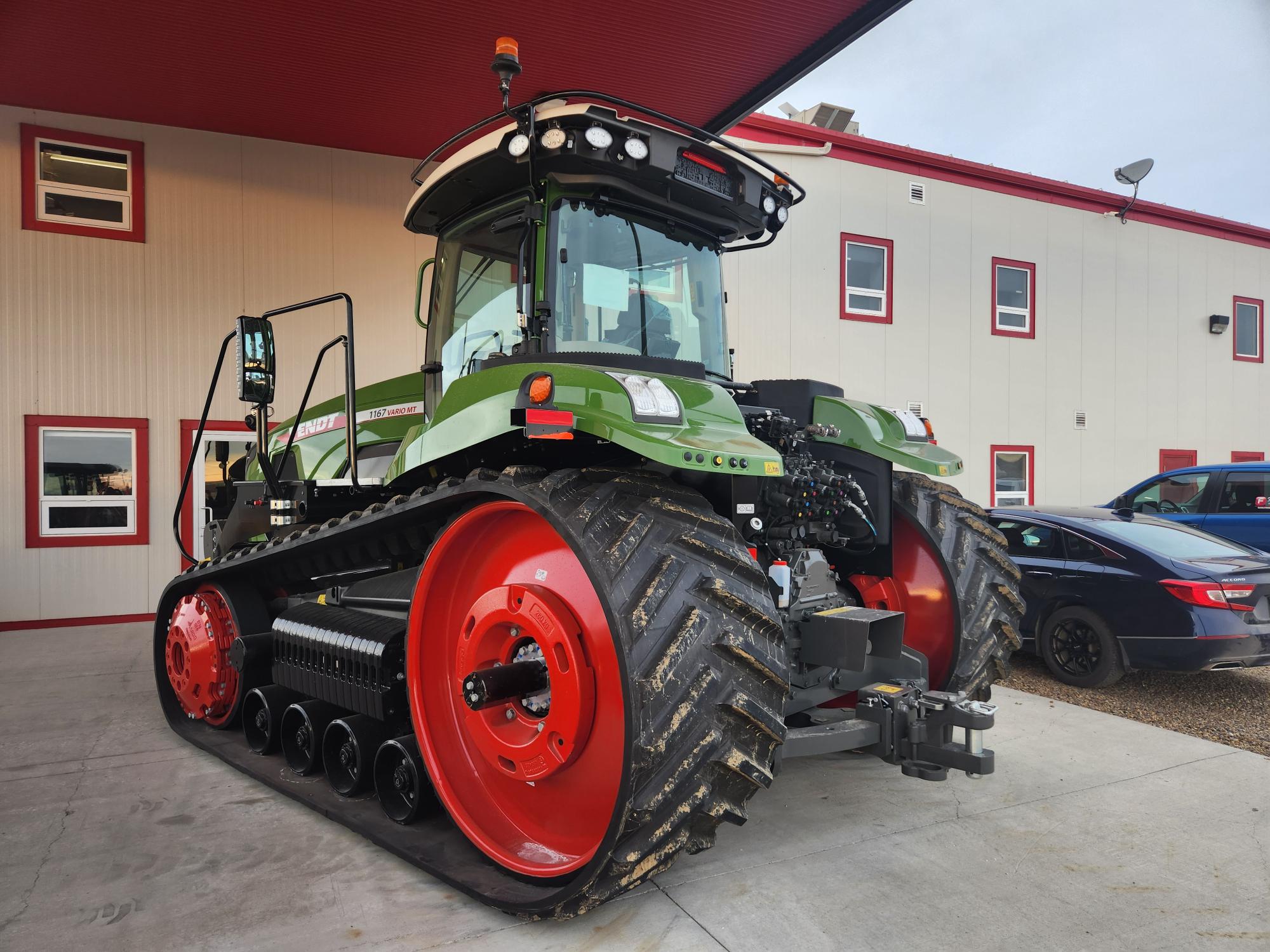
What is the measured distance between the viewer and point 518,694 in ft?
9.50

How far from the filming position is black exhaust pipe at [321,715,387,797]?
3.79 meters

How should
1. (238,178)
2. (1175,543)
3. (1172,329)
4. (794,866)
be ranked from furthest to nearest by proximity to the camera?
(1172,329), (238,178), (1175,543), (794,866)

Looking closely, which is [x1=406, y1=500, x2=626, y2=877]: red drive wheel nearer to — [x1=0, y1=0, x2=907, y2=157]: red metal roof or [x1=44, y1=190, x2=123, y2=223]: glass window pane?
[x1=0, y1=0, x2=907, y2=157]: red metal roof

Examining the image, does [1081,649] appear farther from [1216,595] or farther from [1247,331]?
[1247,331]

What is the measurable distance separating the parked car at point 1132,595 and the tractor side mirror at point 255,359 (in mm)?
5764

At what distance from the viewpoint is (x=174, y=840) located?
A: 11.5 ft

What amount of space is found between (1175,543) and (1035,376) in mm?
8320

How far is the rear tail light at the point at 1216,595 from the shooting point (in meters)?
5.61

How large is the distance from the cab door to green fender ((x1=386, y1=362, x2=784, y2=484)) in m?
7.92

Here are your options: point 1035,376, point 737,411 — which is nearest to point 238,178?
point 737,411

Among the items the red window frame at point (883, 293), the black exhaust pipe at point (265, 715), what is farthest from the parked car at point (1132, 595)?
the red window frame at point (883, 293)

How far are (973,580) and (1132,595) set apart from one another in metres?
2.75

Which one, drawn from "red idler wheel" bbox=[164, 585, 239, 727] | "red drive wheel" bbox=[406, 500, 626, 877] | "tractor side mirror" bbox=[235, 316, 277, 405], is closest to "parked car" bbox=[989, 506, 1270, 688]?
"red drive wheel" bbox=[406, 500, 626, 877]

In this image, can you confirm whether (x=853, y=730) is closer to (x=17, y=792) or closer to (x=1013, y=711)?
(x=1013, y=711)
